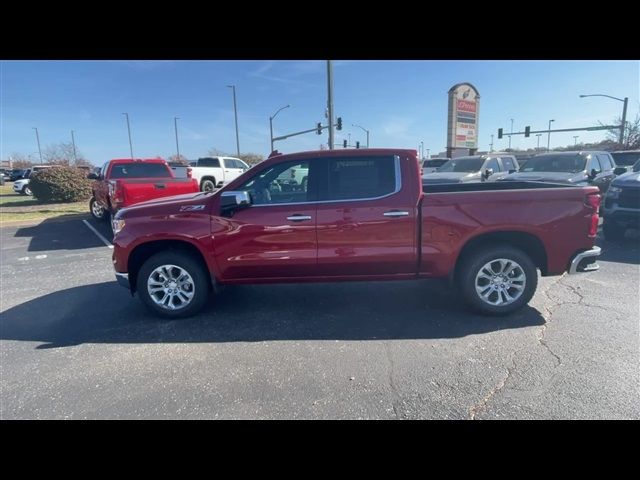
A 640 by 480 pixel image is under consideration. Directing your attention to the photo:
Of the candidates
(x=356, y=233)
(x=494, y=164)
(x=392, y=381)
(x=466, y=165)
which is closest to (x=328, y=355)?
(x=392, y=381)

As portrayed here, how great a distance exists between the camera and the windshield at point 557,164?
947cm

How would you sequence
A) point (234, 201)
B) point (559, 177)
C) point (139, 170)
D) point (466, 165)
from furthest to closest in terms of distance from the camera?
point (466, 165) → point (139, 170) → point (559, 177) → point (234, 201)

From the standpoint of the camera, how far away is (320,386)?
2.89 meters

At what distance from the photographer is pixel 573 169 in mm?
9445

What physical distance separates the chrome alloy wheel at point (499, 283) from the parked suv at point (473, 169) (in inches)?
303

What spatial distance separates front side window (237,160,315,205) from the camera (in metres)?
4.07

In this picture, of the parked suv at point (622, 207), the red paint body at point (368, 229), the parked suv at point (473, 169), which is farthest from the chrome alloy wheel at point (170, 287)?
the parked suv at point (473, 169)

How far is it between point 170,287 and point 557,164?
10.5 m

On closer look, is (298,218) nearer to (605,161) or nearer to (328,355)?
(328,355)

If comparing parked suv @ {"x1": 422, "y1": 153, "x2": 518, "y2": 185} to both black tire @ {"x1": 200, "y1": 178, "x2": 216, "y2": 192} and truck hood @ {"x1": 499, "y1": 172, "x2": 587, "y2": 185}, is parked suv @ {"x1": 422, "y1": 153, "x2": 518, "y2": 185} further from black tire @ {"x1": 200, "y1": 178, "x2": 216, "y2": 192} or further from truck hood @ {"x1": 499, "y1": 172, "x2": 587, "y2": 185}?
black tire @ {"x1": 200, "y1": 178, "x2": 216, "y2": 192}

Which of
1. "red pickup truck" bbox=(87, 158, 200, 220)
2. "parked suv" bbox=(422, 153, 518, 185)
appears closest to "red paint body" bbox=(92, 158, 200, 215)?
"red pickup truck" bbox=(87, 158, 200, 220)

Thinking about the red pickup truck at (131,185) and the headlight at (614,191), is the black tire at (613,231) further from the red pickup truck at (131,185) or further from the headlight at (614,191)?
the red pickup truck at (131,185)

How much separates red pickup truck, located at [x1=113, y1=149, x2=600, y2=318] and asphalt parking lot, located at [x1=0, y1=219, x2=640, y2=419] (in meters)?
0.48
